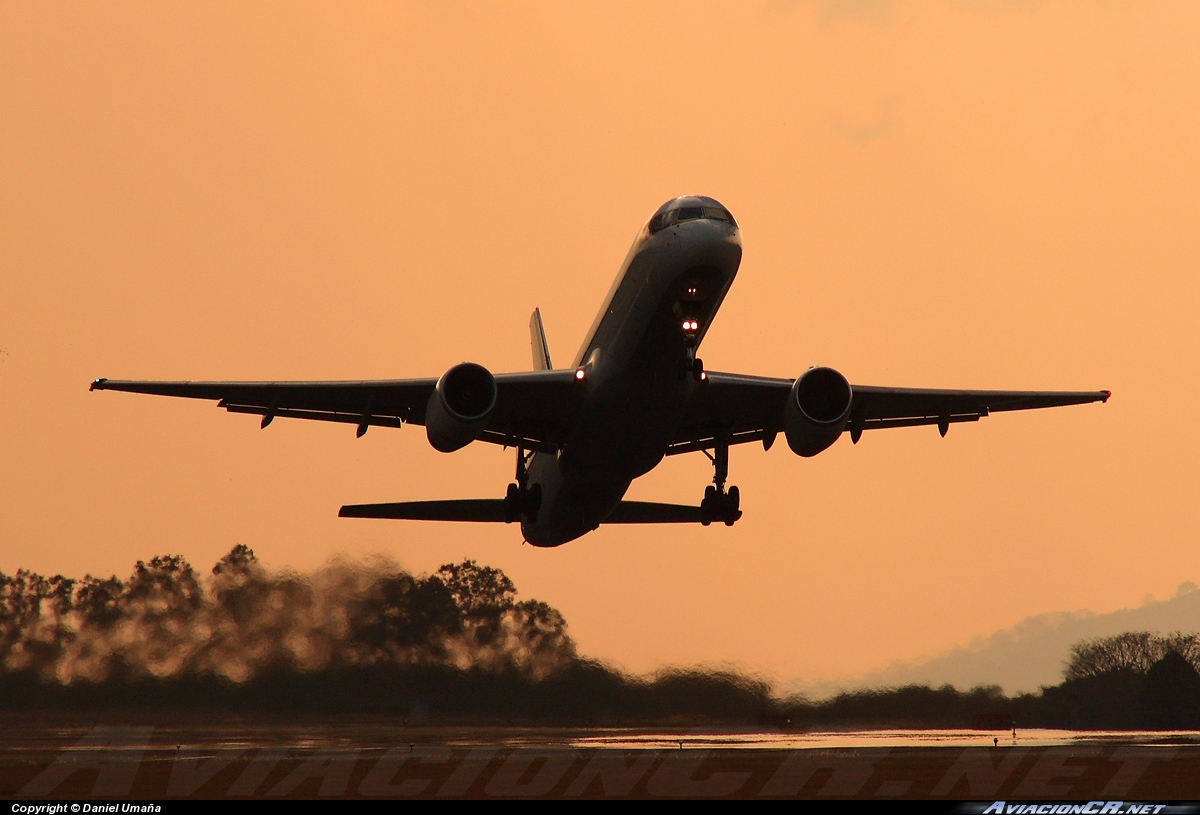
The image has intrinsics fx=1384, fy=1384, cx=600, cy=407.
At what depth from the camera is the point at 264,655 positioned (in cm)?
3591

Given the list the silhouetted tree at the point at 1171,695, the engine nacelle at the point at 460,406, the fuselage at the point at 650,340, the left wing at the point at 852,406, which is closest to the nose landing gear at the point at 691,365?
the fuselage at the point at 650,340

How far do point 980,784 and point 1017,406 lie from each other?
39.7ft

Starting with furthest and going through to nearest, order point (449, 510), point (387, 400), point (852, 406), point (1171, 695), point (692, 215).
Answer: point (1171, 695) < point (449, 510) < point (852, 406) < point (387, 400) < point (692, 215)

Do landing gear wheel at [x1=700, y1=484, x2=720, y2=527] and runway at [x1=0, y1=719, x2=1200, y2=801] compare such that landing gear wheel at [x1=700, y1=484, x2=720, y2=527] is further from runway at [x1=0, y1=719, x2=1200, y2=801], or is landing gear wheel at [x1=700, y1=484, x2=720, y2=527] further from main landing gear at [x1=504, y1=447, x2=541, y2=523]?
runway at [x1=0, y1=719, x2=1200, y2=801]

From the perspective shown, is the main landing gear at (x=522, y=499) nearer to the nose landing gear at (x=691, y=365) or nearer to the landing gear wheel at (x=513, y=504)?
the landing gear wheel at (x=513, y=504)

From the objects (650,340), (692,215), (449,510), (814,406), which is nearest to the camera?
(692,215)

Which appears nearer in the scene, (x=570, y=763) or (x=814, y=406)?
(x=570, y=763)

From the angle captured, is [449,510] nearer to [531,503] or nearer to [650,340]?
[531,503]

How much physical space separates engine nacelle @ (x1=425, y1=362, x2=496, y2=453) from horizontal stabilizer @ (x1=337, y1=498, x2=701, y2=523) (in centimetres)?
575

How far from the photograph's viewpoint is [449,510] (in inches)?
1312

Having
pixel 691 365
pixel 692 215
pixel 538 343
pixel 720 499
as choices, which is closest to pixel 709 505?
pixel 720 499

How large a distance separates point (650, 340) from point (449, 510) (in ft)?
30.9

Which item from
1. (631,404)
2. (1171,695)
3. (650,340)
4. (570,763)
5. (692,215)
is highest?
(692,215)
